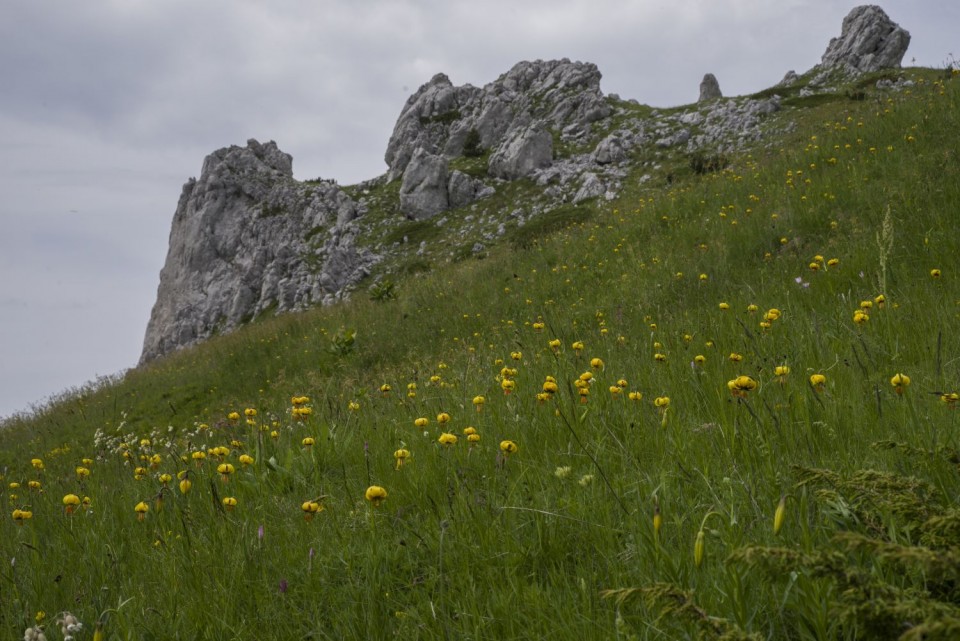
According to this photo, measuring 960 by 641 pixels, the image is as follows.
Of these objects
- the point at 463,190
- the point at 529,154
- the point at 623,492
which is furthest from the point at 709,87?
the point at 623,492

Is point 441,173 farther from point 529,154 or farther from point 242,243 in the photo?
point 242,243

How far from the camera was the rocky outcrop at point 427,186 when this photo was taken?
4534 cm

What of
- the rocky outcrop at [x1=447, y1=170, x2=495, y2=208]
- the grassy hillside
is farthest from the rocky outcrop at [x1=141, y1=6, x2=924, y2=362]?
the grassy hillside

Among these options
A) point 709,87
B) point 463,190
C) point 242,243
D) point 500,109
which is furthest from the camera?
point 709,87

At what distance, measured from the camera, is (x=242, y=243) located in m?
59.5

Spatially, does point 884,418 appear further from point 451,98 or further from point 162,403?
point 451,98

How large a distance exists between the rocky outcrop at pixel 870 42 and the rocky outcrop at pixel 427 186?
36327 mm

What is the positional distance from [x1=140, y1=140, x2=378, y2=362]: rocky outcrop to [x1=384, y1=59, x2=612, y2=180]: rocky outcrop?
11861 mm

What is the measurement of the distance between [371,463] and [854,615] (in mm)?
2999

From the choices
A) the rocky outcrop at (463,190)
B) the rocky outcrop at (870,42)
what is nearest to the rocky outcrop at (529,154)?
the rocky outcrop at (463,190)

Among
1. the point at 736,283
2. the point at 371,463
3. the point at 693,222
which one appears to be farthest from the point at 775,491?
the point at 693,222

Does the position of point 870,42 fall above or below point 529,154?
above

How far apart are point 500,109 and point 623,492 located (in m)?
58.2

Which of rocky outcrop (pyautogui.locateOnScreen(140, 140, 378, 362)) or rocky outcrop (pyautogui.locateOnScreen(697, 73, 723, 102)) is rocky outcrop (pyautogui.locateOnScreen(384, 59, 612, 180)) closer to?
rocky outcrop (pyautogui.locateOnScreen(140, 140, 378, 362))
